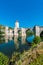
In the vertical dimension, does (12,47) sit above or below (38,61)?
above

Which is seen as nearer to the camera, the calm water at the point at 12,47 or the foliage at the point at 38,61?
the foliage at the point at 38,61

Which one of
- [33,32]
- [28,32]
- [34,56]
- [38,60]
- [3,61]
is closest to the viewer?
[38,60]

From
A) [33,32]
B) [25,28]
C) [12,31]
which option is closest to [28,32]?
[25,28]

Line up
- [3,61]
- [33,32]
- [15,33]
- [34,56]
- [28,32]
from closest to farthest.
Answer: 1. [34,56]
2. [3,61]
3. [33,32]
4. [28,32]
5. [15,33]

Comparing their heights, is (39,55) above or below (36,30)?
below

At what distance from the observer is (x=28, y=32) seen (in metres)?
110

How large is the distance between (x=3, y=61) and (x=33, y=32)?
9003 cm

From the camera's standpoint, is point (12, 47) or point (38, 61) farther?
point (12, 47)

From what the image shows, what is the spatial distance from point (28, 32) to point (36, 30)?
11.2 meters

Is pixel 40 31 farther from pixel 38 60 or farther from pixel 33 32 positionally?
pixel 38 60

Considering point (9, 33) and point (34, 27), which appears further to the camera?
point (9, 33)

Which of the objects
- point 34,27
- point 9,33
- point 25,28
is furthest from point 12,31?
point 34,27

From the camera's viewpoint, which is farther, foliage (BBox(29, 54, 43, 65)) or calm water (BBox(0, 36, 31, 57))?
calm water (BBox(0, 36, 31, 57))

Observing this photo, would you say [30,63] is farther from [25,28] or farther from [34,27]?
[25,28]
